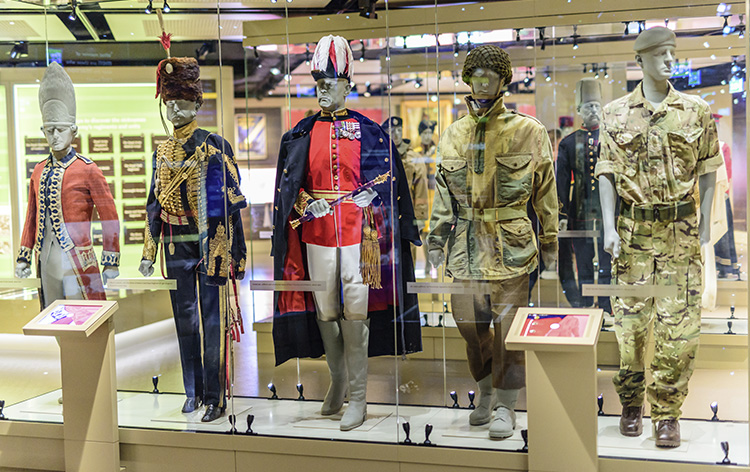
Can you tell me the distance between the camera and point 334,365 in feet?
12.2

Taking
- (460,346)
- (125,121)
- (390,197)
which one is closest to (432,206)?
(390,197)

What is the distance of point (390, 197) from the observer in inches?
141

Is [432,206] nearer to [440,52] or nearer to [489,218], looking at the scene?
[489,218]

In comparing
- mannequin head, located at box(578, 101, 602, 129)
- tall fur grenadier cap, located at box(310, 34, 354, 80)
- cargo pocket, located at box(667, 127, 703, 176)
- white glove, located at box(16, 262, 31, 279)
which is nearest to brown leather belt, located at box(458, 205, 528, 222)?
mannequin head, located at box(578, 101, 602, 129)

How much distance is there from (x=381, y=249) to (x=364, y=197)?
26 centimetres

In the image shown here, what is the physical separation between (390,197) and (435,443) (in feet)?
3.76

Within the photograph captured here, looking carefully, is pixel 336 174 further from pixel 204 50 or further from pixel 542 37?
pixel 542 37

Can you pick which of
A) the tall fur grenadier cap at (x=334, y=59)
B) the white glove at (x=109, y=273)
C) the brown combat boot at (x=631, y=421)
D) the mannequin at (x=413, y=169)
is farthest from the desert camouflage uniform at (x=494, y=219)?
the white glove at (x=109, y=273)

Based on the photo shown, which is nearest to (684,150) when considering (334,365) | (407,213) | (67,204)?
(407,213)

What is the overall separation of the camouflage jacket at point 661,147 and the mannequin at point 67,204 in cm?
257

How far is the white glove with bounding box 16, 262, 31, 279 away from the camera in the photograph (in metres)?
4.16

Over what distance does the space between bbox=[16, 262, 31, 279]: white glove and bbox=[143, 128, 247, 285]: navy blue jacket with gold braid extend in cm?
106

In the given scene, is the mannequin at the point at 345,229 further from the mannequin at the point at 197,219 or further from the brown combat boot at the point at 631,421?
the brown combat boot at the point at 631,421

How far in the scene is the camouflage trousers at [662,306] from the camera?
3.12m
